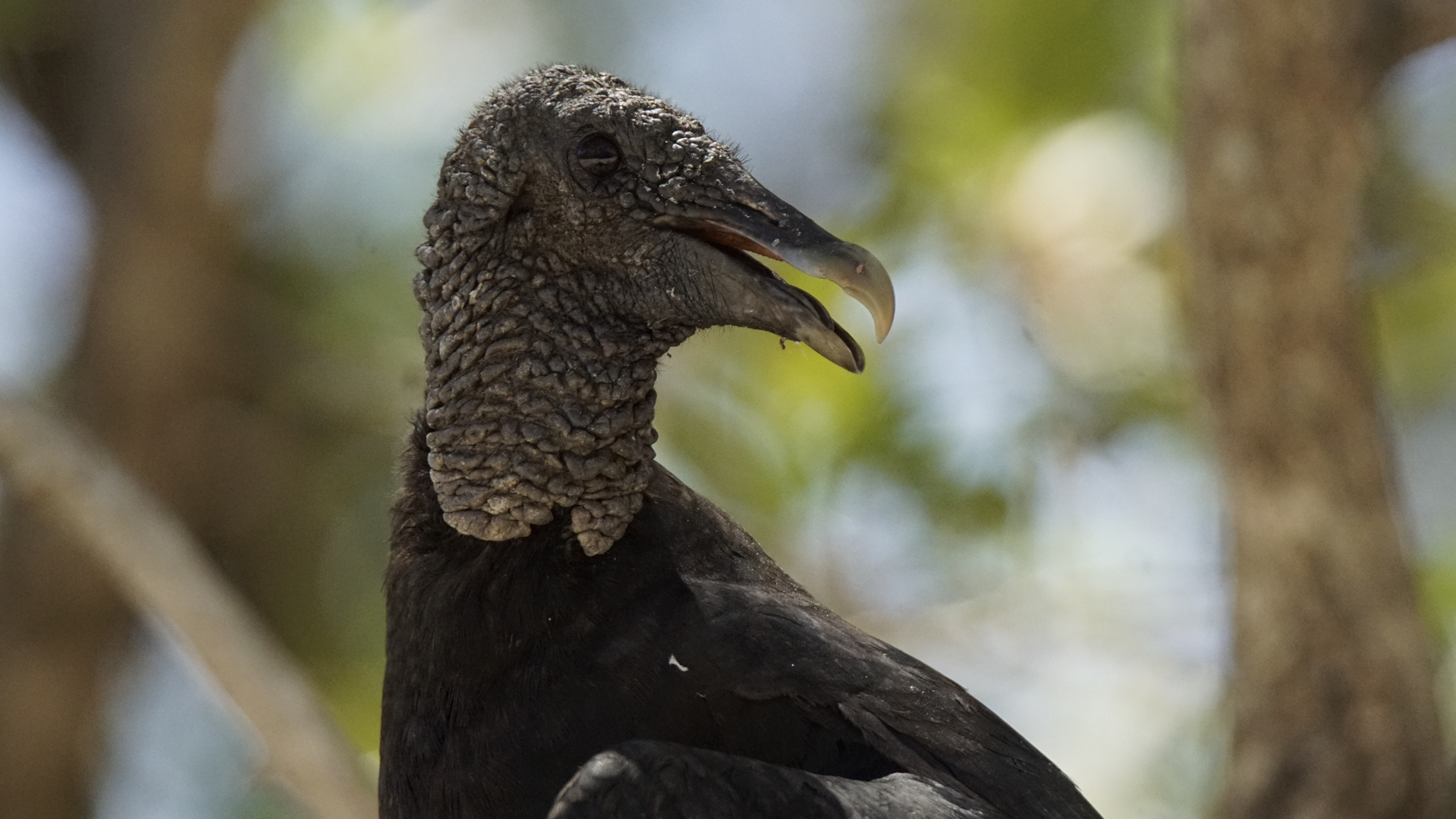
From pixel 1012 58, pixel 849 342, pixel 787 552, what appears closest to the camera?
pixel 849 342

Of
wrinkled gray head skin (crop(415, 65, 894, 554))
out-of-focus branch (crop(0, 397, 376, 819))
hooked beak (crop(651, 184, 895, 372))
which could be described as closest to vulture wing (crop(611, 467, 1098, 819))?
wrinkled gray head skin (crop(415, 65, 894, 554))

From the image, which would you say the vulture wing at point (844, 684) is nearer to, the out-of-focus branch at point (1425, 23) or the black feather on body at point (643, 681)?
the black feather on body at point (643, 681)

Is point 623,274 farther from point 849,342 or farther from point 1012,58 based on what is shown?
point 1012,58

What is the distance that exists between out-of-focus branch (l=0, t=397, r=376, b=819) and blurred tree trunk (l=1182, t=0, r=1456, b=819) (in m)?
2.84

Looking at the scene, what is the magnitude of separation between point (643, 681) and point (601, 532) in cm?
29

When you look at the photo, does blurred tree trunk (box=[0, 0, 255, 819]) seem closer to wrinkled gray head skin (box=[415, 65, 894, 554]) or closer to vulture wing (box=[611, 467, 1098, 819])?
wrinkled gray head skin (box=[415, 65, 894, 554])

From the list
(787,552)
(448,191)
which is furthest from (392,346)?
(448,191)

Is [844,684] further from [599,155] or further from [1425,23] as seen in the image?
[1425,23]

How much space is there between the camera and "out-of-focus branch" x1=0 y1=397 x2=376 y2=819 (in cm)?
507

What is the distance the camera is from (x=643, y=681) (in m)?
2.48

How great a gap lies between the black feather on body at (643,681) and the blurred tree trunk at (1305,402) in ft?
7.60

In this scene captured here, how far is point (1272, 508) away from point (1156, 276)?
10.9ft

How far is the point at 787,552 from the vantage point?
7816 mm

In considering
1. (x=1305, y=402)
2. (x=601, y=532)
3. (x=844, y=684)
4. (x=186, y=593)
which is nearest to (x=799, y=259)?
(x=601, y=532)
